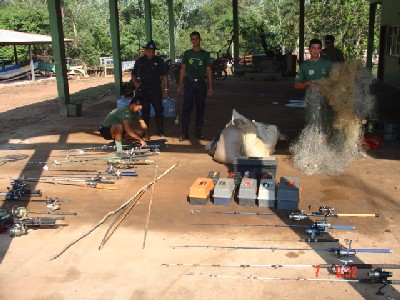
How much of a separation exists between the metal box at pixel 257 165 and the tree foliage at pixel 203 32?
1813cm

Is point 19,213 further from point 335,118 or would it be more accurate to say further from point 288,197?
point 335,118

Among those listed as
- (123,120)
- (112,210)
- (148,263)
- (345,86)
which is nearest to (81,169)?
(123,120)

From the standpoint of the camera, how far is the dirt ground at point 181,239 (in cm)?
327

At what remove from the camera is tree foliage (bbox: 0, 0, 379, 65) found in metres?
24.2

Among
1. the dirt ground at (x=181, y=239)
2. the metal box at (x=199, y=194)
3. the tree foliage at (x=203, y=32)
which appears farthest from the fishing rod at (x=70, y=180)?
the tree foliage at (x=203, y=32)

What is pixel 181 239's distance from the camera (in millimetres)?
4062

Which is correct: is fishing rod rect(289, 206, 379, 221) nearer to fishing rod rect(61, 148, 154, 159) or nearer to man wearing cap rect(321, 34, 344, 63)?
fishing rod rect(61, 148, 154, 159)

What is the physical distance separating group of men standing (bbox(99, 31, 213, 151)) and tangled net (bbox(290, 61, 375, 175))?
2047mm

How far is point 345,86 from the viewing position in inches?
226

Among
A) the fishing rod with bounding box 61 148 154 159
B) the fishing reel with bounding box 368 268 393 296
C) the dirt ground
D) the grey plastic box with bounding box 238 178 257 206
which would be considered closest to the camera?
the fishing reel with bounding box 368 268 393 296

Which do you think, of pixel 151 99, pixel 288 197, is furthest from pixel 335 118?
pixel 151 99

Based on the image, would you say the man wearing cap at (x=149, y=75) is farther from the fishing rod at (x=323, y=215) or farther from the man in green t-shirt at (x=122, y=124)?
the fishing rod at (x=323, y=215)

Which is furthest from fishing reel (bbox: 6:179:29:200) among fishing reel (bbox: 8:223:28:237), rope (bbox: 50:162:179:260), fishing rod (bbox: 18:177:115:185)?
rope (bbox: 50:162:179:260)

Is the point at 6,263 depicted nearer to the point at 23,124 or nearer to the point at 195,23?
the point at 23,124
